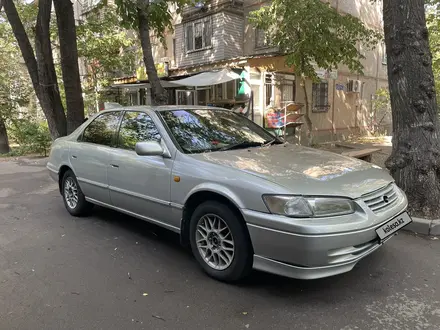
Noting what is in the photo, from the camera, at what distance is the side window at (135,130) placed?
4098 millimetres

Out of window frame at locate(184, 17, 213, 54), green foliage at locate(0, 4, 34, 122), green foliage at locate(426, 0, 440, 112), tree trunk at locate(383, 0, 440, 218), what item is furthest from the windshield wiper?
green foliage at locate(0, 4, 34, 122)

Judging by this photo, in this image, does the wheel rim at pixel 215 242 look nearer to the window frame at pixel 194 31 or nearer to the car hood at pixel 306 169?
the car hood at pixel 306 169

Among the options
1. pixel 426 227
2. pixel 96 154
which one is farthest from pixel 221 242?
pixel 426 227

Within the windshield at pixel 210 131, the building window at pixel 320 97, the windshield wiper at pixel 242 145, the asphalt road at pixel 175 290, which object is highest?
the building window at pixel 320 97

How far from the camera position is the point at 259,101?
1291 cm

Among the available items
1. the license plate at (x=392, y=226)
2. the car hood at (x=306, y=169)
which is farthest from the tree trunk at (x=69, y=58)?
the license plate at (x=392, y=226)

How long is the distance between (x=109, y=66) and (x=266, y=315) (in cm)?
1515

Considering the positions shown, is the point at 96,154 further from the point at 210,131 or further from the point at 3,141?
the point at 3,141

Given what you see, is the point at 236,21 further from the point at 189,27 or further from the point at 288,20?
the point at 288,20

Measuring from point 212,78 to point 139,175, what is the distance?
8.16 meters

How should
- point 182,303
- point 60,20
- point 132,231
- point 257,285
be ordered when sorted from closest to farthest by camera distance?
1. point 182,303
2. point 257,285
3. point 132,231
4. point 60,20

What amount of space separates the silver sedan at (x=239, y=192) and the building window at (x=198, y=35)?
1176cm

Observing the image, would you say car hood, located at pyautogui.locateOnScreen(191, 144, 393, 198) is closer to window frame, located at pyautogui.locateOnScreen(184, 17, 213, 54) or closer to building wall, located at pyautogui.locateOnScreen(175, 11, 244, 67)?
building wall, located at pyautogui.locateOnScreen(175, 11, 244, 67)

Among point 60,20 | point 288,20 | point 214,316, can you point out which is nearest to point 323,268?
point 214,316
